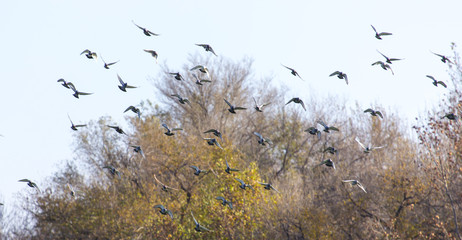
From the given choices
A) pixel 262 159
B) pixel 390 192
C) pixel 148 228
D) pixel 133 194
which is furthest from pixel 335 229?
pixel 262 159

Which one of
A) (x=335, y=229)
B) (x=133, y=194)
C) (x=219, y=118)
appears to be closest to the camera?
(x=335, y=229)

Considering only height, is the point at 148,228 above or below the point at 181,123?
above

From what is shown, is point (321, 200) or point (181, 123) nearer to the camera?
point (321, 200)

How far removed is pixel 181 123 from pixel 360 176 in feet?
63.0

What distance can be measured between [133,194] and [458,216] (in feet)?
61.1

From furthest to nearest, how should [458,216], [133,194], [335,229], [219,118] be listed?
1. [219,118]
2. [133,194]
3. [335,229]
4. [458,216]

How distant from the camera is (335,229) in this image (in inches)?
1216

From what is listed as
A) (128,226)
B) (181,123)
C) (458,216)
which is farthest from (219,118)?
(458,216)

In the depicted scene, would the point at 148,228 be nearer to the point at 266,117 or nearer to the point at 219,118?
the point at 219,118

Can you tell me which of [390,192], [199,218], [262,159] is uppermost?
[390,192]

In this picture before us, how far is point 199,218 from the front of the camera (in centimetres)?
3150

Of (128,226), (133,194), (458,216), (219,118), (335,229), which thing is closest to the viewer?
(458,216)

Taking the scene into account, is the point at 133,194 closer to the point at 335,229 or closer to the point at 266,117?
the point at 335,229

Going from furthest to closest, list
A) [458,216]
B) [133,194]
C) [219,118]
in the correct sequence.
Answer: [219,118], [133,194], [458,216]
